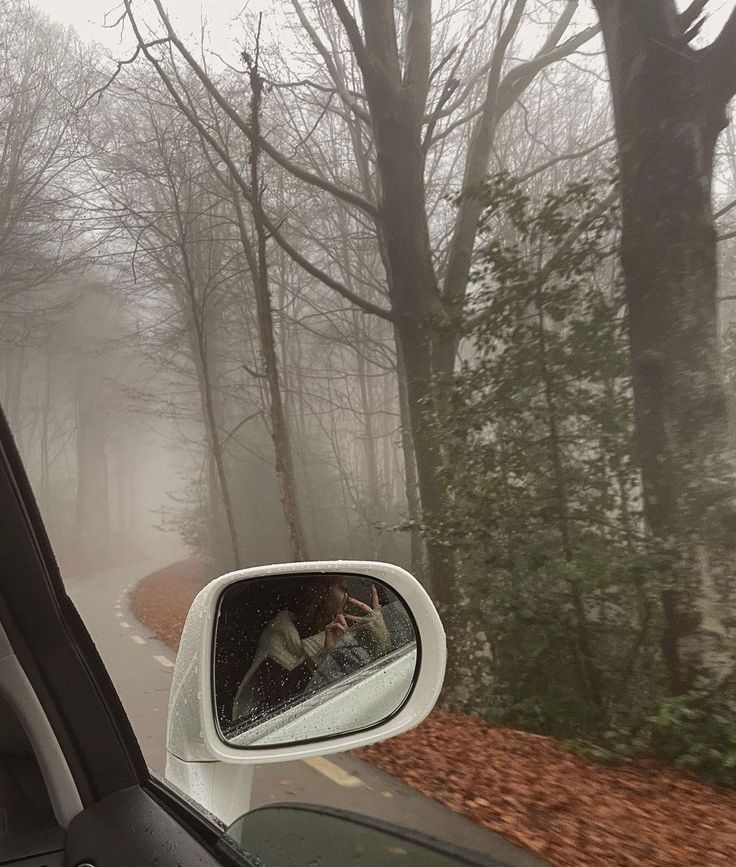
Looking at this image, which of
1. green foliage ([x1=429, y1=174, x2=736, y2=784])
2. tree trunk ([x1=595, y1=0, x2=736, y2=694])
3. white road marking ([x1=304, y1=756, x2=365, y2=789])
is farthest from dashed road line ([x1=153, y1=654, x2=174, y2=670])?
tree trunk ([x1=595, y1=0, x2=736, y2=694])

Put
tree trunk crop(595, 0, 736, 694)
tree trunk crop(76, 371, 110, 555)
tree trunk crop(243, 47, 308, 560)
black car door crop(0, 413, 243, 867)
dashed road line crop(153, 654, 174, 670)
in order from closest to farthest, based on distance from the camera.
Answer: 1. black car door crop(0, 413, 243, 867)
2. dashed road line crop(153, 654, 174, 670)
3. tree trunk crop(595, 0, 736, 694)
4. tree trunk crop(76, 371, 110, 555)
5. tree trunk crop(243, 47, 308, 560)

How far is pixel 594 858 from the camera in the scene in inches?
69.9

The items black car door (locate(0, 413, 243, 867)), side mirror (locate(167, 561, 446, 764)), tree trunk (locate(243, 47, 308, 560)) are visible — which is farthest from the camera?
tree trunk (locate(243, 47, 308, 560))

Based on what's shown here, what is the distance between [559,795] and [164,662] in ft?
4.37

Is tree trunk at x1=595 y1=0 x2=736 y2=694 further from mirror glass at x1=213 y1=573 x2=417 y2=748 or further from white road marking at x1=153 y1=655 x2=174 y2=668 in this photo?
white road marking at x1=153 y1=655 x2=174 y2=668

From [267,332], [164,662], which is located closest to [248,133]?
[267,332]

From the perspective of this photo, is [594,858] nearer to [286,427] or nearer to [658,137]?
[658,137]

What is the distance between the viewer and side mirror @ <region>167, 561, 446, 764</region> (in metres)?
1.46

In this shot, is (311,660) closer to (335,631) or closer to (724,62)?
(335,631)

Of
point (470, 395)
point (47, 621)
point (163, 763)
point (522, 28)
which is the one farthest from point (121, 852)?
point (522, 28)

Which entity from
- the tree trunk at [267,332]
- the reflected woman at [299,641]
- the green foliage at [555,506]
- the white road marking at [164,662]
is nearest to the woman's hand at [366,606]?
the reflected woman at [299,641]

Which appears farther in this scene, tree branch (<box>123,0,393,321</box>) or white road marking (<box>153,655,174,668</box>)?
tree branch (<box>123,0,393,321</box>)

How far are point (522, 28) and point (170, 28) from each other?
2177mm

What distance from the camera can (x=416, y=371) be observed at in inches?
150
